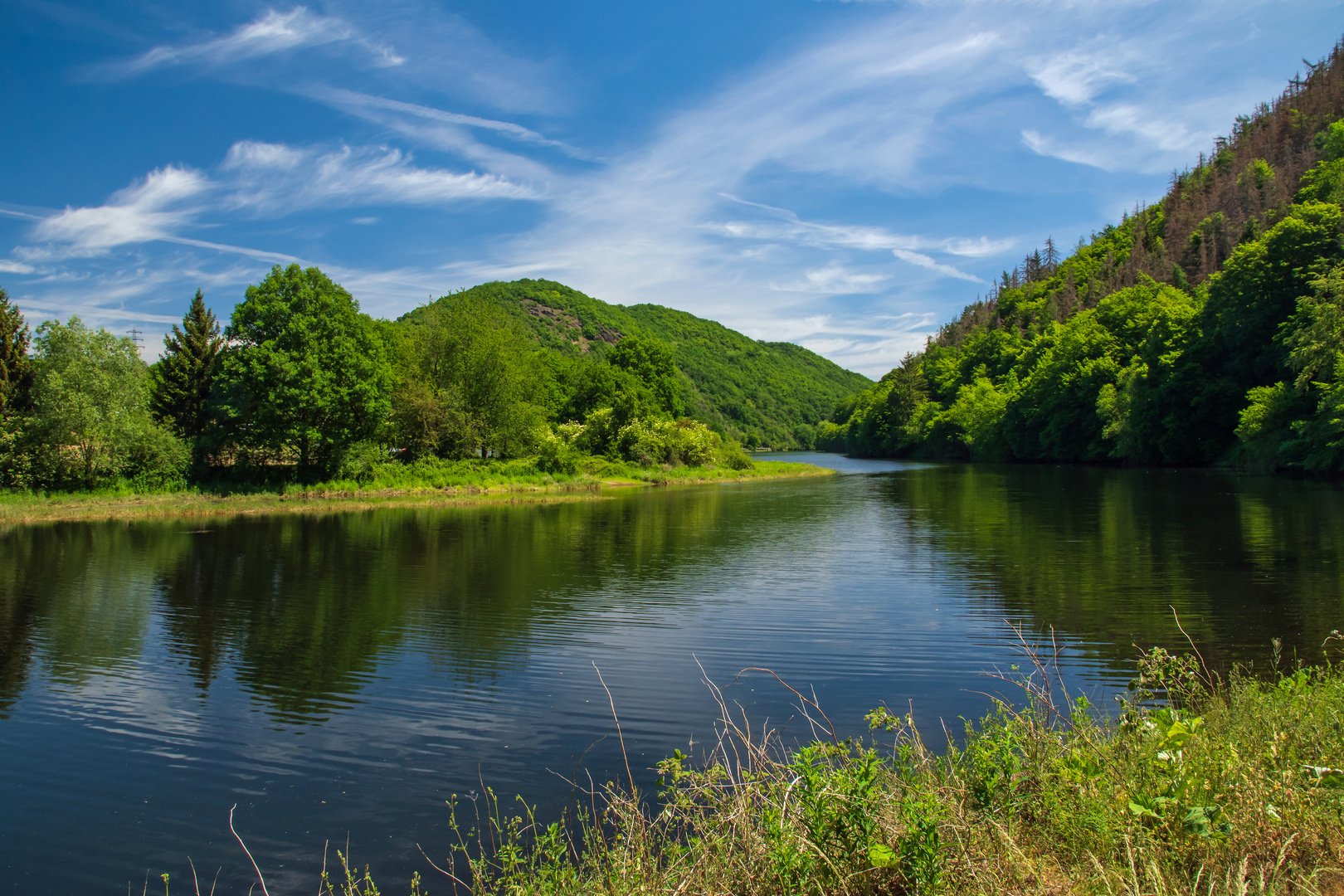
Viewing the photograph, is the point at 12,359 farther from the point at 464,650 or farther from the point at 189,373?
the point at 464,650

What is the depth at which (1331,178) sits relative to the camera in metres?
58.9

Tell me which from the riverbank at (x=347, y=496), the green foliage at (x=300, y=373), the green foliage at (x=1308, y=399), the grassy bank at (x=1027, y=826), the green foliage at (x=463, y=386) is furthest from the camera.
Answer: the green foliage at (x=463, y=386)

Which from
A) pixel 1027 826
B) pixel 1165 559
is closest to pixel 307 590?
pixel 1027 826

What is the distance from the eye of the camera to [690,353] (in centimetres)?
17400

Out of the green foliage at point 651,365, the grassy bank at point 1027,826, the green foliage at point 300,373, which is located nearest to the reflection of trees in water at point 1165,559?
the grassy bank at point 1027,826

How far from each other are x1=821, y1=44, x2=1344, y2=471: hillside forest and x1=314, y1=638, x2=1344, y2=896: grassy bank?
39190mm

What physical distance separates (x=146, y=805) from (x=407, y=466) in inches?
1543

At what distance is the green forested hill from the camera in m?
138

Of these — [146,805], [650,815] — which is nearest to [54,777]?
[146,805]

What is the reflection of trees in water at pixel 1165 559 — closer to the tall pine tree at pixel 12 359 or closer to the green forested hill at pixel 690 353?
the tall pine tree at pixel 12 359

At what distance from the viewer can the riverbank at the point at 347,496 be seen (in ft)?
99.7

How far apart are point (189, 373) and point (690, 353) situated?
137945 mm

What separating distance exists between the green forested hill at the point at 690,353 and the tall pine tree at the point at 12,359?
87.3 meters

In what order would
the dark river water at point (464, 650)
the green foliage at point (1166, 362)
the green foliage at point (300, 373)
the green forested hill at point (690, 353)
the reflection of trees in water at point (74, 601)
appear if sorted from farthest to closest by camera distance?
the green forested hill at point (690, 353) → the green foliage at point (1166, 362) → the green foliage at point (300, 373) → the reflection of trees in water at point (74, 601) → the dark river water at point (464, 650)
